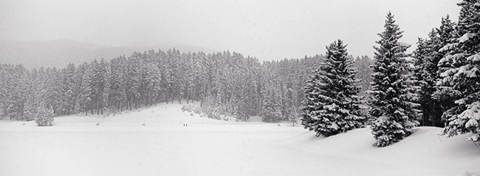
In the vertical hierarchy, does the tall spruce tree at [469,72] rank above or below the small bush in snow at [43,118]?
above

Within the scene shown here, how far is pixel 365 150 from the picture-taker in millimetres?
20125

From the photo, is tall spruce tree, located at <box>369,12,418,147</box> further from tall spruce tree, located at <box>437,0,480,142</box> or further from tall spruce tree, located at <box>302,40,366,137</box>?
tall spruce tree, located at <box>437,0,480,142</box>

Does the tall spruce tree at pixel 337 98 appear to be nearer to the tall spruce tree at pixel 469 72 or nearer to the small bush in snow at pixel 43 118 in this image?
the tall spruce tree at pixel 469 72

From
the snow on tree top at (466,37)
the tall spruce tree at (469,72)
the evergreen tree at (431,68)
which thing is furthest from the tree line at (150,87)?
the snow on tree top at (466,37)

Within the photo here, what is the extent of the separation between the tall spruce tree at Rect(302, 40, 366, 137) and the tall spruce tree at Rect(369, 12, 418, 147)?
547cm

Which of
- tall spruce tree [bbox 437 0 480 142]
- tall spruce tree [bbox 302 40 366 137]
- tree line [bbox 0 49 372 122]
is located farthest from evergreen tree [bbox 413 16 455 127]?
tree line [bbox 0 49 372 122]

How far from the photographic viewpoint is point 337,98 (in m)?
27.6

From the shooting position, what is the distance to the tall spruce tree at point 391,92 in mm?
19578

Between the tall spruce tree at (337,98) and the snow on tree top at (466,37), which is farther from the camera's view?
the tall spruce tree at (337,98)

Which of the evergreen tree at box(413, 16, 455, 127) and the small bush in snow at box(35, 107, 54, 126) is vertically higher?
the evergreen tree at box(413, 16, 455, 127)

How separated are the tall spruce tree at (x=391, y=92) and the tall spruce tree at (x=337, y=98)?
5472 millimetres

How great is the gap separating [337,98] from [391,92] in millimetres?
7378

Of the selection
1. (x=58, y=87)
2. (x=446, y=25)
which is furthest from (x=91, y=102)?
(x=446, y=25)

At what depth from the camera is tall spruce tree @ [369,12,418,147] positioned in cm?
1958
